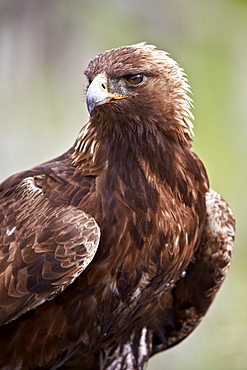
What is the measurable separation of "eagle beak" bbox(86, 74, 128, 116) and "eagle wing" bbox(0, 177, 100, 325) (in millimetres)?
539

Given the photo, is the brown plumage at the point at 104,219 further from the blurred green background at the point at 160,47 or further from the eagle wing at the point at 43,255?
the blurred green background at the point at 160,47

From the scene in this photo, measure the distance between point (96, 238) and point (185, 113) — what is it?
81 centimetres

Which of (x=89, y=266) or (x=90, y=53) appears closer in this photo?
(x=89, y=266)

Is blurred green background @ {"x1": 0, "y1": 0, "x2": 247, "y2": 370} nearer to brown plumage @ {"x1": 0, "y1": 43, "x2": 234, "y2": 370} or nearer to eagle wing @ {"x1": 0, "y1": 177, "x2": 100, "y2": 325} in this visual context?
brown plumage @ {"x1": 0, "y1": 43, "x2": 234, "y2": 370}

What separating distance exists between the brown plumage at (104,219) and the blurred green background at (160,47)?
2.28 meters

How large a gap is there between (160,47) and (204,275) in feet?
10.6

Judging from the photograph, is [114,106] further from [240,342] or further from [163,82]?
[240,342]

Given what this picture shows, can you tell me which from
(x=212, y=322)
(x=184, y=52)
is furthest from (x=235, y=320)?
(x=184, y=52)

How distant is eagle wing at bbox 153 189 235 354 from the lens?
4.11 m

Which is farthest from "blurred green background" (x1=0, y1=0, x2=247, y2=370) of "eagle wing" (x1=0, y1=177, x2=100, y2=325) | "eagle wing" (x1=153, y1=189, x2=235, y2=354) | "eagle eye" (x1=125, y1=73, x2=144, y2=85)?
"eagle eye" (x1=125, y1=73, x2=144, y2=85)

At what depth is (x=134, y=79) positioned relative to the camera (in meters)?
3.49

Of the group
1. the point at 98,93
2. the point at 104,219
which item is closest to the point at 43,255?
the point at 104,219

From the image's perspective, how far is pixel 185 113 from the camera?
368cm

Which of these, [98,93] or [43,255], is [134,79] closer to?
[98,93]
